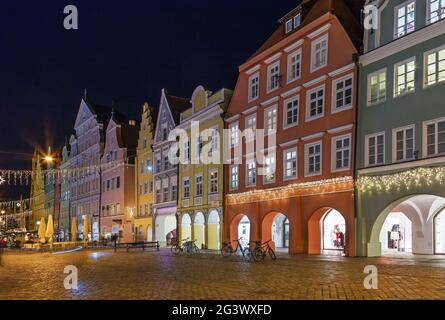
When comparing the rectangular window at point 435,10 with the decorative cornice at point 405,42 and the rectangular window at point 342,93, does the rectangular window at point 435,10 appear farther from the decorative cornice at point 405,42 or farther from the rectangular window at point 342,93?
the rectangular window at point 342,93

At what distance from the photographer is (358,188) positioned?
2691 centimetres

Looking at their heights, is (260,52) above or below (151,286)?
above

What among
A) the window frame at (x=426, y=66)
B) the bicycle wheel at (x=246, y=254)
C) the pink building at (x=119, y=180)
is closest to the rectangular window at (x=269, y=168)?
the bicycle wheel at (x=246, y=254)

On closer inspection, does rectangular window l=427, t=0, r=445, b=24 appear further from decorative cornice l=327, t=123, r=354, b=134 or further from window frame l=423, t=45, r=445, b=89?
decorative cornice l=327, t=123, r=354, b=134

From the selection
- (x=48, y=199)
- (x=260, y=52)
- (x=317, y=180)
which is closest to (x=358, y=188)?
(x=317, y=180)

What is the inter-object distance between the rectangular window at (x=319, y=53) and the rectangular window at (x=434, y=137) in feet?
26.9

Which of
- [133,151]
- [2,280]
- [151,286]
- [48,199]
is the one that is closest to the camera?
[151,286]

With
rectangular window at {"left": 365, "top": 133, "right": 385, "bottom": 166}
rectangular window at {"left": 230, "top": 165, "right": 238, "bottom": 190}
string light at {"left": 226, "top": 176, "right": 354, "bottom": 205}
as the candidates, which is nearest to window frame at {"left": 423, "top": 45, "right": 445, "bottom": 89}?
rectangular window at {"left": 365, "top": 133, "right": 385, "bottom": 166}

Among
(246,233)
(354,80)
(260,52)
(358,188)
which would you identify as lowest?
(246,233)

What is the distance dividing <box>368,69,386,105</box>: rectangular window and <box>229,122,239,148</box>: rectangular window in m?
12.9

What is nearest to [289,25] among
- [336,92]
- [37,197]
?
[336,92]

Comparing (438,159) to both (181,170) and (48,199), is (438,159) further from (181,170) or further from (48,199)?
(48,199)

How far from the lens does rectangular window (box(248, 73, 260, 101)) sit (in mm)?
36906

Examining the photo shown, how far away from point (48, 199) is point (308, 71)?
7555 cm
